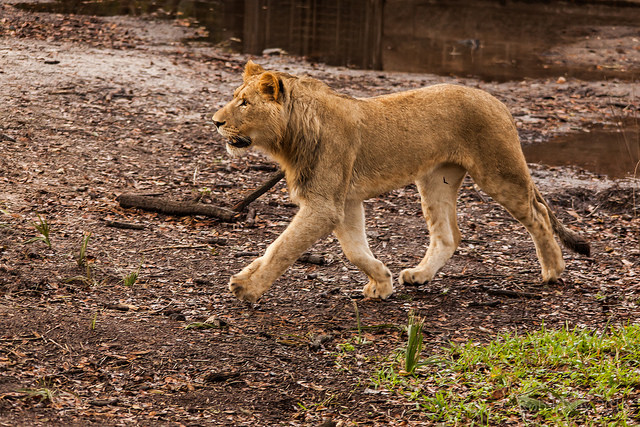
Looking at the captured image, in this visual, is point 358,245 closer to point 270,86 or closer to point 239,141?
point 239,141

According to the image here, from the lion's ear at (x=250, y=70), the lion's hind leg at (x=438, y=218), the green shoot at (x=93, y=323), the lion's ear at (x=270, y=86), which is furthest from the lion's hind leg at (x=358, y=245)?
the green shoot at (x=93, y=323)

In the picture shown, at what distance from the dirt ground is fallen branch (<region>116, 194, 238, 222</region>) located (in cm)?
8

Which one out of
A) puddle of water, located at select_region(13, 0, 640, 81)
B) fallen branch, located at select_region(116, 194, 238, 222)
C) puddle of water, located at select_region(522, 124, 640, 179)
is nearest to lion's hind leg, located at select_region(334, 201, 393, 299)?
fallen branch, located at select_region(116, 194, 238, 222)

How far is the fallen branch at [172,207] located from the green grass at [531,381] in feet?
9.40

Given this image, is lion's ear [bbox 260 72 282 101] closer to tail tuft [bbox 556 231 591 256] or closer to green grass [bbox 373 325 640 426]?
green grass [bbox 373 325 640 426]

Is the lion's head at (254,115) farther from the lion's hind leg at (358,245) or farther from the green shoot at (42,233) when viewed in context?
the green shoot at (42,233)

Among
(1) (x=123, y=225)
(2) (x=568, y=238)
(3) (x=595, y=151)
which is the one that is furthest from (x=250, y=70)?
(3) (x=595, y=151)

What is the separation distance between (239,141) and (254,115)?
0.20 meters

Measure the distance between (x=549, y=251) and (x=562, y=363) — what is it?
Result: 5.18 feet

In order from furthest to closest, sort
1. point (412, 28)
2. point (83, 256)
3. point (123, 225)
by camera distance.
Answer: point (412, 28) → point (123, 225) → point (83, 256)

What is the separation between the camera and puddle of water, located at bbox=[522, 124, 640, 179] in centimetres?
998

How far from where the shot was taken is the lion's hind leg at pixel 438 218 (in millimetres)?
6570

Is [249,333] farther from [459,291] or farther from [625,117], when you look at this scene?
[625,117]

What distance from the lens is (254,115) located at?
18.4 feet
